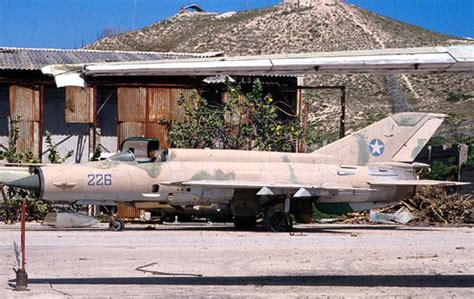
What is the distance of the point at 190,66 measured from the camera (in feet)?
33.4

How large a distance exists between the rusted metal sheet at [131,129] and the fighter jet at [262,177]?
6901 millimetres

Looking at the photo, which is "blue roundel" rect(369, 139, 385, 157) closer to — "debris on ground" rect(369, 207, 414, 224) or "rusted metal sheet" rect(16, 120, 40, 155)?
"debris on ground" rect(369, 207, 414, 224)

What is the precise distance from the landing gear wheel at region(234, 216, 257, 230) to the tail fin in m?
2.68

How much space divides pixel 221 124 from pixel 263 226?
6890 millimetres

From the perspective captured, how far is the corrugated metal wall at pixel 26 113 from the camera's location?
3169 centimetres

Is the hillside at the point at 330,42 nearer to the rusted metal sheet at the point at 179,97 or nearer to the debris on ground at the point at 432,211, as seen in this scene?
the debris on ground at the point at 432,211

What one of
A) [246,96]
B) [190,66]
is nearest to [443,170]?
[246,96]

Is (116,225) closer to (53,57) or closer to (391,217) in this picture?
(391,217)

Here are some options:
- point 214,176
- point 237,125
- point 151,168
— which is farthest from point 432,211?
point 151,168

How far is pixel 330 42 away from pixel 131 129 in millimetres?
52287

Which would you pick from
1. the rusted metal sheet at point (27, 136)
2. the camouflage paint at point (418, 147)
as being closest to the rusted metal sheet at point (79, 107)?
the rusted metal sheet at point (27, 136)

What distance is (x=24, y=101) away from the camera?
31750 millimetres

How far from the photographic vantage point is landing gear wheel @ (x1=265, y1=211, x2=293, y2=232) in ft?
81.4

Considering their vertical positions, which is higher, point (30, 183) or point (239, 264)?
point (30, 183)
